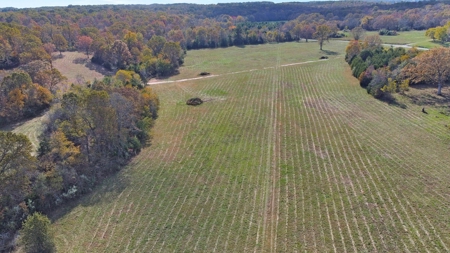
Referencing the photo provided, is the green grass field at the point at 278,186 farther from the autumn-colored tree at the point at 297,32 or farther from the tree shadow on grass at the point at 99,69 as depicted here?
the autumn-colored tree at the point at 297,32

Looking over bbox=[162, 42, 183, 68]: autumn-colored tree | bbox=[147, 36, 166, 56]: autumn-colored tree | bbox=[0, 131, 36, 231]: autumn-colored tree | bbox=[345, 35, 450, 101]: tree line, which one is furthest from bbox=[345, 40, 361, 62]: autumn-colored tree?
bbox=[0, 131, 36, 231]: autumn-colored tree

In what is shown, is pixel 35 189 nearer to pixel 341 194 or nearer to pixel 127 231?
pixel 127 231

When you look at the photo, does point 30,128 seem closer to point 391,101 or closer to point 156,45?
point 391,101

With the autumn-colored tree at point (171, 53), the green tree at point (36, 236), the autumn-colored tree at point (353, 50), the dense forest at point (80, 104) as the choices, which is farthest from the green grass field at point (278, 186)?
the autumn-colored tree at point (171, 53)

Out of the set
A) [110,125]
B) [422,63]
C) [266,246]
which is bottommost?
[266,246]

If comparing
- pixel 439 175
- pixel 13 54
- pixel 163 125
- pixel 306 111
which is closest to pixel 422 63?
pixel 306 111

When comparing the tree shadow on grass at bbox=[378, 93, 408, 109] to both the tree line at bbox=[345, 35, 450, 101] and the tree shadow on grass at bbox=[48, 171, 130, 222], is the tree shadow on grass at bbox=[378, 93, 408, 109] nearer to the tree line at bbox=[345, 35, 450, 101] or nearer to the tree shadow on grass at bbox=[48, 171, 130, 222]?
the tree line at bbox=[345, 35, 450, 101]
